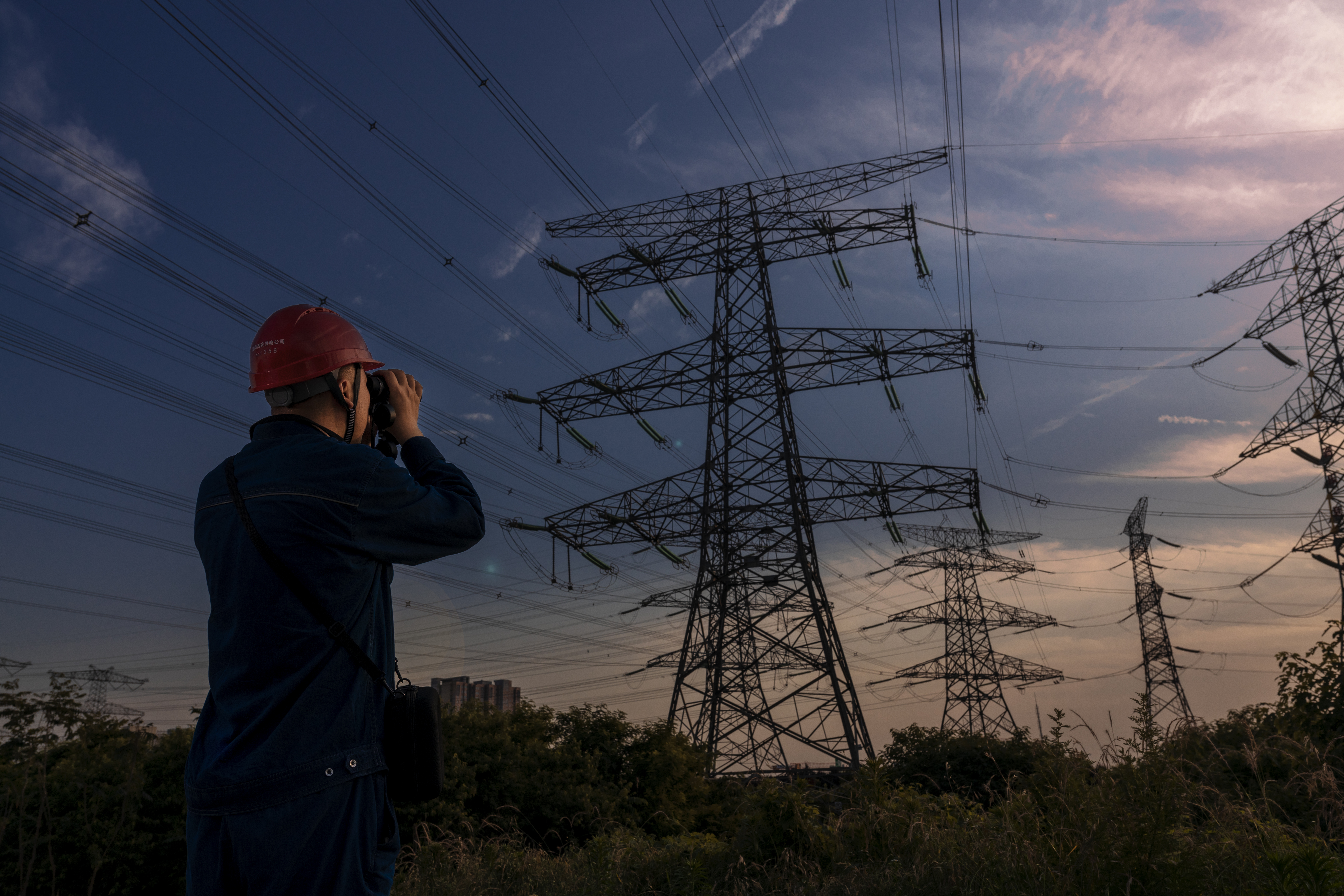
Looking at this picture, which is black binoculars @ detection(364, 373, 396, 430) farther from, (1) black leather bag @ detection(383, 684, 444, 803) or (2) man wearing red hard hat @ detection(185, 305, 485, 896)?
(1) black leather bag @ detection(383, 684, 444, 803)

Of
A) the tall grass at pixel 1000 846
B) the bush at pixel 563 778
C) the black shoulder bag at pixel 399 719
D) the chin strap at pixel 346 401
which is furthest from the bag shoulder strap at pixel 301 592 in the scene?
the bush at pixel 563 778

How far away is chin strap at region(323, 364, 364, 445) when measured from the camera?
6.97 feet

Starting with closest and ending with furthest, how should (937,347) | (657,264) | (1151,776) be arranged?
(1151,776) → (937,347) → (657,264)

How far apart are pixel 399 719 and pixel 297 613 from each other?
0.34m

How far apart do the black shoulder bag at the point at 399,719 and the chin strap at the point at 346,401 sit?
285 millimetres

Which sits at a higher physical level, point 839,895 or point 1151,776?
point 1151,776

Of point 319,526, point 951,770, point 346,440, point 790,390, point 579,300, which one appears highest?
point 579,300

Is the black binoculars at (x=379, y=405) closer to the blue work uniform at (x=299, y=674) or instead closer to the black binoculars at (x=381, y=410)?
the black binoculars at (x=381, y=410)

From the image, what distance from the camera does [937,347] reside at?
65.4 ft

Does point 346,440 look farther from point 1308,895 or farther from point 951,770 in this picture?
point 951,770

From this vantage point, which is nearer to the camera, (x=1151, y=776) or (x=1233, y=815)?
(x=1151, y=776)

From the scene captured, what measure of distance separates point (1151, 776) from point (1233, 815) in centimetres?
129

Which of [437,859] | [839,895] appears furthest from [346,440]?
[437,859]

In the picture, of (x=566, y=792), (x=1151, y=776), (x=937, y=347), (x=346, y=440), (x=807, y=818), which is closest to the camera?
(x=346, y=440)
